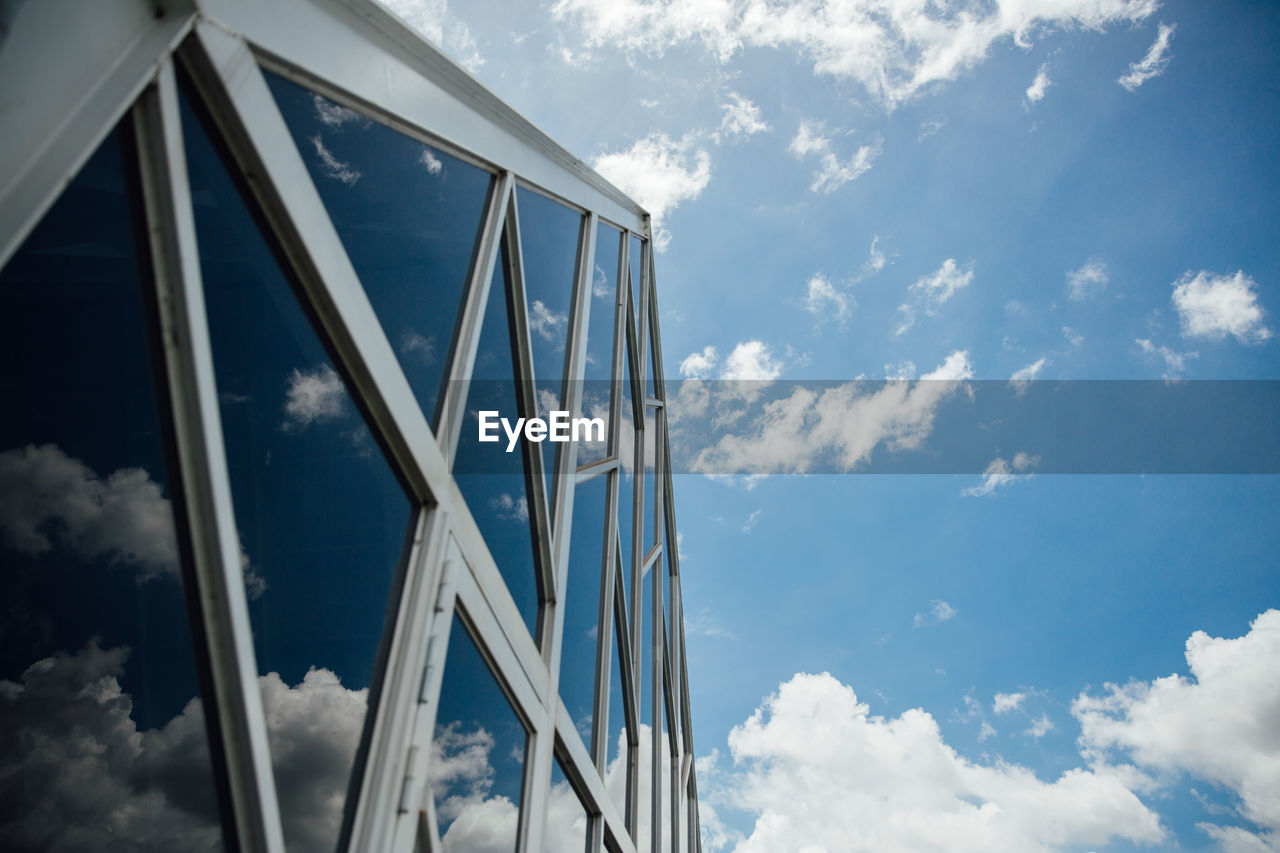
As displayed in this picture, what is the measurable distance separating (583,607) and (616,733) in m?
2.74

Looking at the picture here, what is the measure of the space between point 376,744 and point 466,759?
1135 mm

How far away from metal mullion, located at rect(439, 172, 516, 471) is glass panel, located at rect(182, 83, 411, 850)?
85 cm

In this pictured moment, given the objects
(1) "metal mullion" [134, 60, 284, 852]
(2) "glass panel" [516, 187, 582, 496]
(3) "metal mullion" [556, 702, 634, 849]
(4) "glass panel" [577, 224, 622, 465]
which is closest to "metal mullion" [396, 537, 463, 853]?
(1) "metal mullion" [134, 60, 284, 852]

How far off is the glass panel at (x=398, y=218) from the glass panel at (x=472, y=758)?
163 centimetres

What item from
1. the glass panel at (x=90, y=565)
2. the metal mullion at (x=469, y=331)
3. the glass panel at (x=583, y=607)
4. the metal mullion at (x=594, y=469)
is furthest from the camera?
the metal mullion at (x=594, y=469)

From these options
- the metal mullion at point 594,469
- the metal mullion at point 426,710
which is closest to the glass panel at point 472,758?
the metal mullion at point 426,710

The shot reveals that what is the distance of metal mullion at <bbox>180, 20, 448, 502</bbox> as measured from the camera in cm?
262

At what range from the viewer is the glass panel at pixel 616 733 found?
8.95 meters

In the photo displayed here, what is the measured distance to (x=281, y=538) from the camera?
2863mm

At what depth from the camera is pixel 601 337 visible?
9.62 m

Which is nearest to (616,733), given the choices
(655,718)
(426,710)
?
(655,718)

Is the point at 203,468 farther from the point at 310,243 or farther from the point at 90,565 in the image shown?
the point at 310,243

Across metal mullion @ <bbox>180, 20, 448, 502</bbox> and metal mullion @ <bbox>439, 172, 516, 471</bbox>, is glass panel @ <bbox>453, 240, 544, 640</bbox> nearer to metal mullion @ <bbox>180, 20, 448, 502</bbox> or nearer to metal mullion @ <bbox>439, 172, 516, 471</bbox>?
metal mullion @ <bbox>439, 172, 516, 471</bbox>

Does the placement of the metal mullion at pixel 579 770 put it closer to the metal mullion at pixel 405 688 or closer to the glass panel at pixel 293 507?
the metal mullion at pixel 405 688
